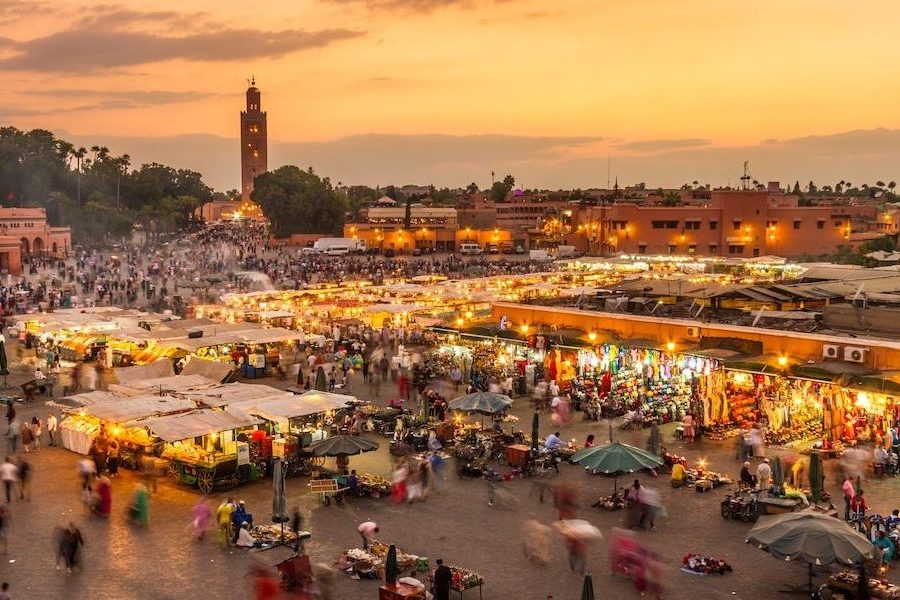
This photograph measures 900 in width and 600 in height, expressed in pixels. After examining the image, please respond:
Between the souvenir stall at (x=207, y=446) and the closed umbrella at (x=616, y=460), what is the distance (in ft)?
19.7

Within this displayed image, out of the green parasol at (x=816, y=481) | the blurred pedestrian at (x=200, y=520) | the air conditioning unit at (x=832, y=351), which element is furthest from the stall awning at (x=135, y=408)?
the air conditioning unit at (x=832, y=351)

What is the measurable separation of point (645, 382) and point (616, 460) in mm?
7619

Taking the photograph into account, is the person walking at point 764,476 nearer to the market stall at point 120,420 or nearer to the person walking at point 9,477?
the market stall at point 120,420

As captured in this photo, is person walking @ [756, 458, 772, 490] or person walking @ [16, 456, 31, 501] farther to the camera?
person walking @ [16, 456, 31, 501]

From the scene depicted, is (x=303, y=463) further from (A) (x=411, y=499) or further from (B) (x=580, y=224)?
(B) (x=580, y=224)

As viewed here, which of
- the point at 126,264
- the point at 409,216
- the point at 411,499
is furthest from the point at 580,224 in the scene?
the point at 411,499

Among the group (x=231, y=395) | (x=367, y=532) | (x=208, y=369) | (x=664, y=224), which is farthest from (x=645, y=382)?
(x=664, y=224)

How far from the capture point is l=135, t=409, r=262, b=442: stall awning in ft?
52.4

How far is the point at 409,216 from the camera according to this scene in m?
100

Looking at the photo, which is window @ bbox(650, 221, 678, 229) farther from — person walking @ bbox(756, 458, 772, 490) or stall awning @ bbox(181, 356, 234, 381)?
person walking @ bbox(756, 458, 772, 490)

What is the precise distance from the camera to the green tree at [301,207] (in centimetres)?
10412

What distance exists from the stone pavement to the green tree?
8832 cm

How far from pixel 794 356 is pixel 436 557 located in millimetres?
10840

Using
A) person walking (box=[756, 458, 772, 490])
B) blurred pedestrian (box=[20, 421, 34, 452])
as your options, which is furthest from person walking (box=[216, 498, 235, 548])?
Answer: person walking (box=[756, 458, 772, 490])
